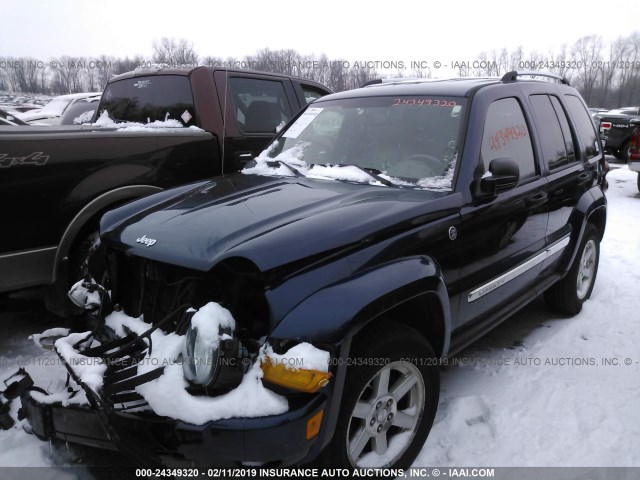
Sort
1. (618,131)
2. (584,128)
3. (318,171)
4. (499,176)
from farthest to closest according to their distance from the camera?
1. (618,131)
2. (584,128)
3. (318,171)
4. (499,176)

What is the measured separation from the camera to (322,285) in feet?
6.87

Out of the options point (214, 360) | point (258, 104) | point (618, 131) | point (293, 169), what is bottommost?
point (618, 131)

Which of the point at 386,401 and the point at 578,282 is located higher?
the point at 386,401

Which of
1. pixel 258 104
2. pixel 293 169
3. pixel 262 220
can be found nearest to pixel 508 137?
pixel 293 169

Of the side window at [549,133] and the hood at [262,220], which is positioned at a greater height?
the side window at [549,133]

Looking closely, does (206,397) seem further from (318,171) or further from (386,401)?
(318,171)

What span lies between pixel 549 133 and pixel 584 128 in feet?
3.00

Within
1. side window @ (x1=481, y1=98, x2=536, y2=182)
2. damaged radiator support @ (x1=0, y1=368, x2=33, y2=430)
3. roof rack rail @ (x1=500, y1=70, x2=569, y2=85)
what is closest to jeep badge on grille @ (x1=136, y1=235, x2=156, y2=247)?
damaged radiator support @ (x1=0, y1=368, x2=33, y2=430)

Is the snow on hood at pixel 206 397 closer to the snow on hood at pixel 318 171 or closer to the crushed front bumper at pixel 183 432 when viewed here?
the crushed front bumper at pixel 183 432

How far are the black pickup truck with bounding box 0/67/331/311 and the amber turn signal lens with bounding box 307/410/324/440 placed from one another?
8.02ft

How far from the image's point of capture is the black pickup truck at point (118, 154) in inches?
131

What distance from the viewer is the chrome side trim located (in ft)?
9.82

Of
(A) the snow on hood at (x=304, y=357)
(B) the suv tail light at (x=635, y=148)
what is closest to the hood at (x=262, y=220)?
(A) the snow on hood at (x=304, y=357)

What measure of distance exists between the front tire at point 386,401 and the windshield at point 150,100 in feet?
10.3
